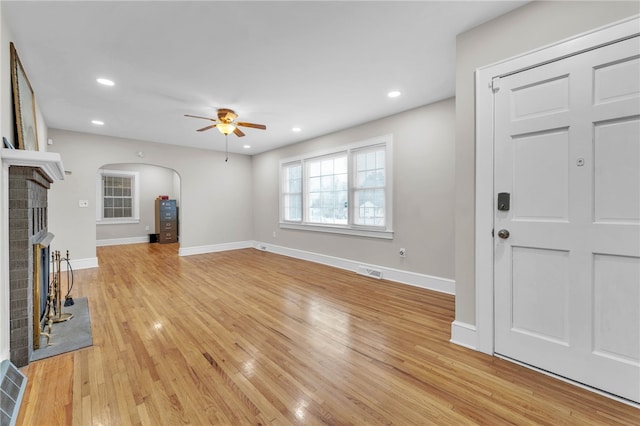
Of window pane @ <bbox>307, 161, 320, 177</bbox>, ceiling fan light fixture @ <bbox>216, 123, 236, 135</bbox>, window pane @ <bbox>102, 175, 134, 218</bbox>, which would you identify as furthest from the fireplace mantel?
window pane @ <bbox>102, 175, 134, 218</bbox>

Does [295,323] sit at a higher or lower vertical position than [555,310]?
lower

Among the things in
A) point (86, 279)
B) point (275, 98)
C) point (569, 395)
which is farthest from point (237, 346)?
point (86, 279)

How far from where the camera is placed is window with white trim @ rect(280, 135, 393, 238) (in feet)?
14.4

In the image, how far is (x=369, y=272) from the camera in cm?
445

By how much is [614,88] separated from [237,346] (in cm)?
312

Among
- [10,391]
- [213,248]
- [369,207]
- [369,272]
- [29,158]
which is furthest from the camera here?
[213,248]

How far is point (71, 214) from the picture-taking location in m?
4.98

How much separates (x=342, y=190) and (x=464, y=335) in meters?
3.26

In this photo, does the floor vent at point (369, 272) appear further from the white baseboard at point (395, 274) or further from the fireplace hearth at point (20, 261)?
the fireplace hearth at point (20, 261)

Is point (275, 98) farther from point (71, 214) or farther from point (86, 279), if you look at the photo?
point (71, 214)

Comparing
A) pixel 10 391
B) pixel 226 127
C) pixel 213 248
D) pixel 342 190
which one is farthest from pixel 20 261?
pixel 213 248

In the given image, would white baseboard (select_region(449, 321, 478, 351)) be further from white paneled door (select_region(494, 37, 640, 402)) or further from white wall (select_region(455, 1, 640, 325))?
white paneled door (select_region(494, 37, 640, 402))

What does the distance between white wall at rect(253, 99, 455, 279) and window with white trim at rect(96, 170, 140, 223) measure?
701 cm

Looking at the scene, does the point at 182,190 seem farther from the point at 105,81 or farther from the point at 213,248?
the point at 105,81
